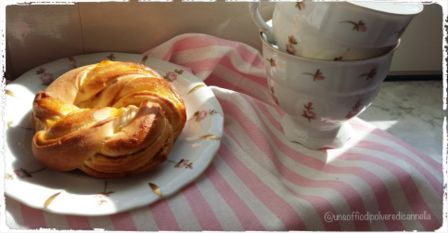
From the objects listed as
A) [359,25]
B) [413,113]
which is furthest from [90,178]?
[413,113]

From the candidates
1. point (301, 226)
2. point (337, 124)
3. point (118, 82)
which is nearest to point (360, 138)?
point (337, 124)

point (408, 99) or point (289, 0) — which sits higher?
point (289, 0)

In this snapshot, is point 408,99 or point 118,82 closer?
point 118,82

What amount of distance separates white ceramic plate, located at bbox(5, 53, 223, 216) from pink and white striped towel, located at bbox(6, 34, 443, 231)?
0.5 inches

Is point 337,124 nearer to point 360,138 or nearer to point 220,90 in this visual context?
point 360,138

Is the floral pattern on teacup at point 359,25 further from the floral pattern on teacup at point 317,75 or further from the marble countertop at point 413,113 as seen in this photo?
the marble countertop at point 413,113

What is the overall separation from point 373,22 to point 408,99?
1.02 ft

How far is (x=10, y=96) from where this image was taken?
1.83ft

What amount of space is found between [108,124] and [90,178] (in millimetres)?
60

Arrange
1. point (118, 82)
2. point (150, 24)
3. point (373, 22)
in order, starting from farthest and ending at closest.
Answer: point (150, 24) → point (118, 82) → point (373, 22)

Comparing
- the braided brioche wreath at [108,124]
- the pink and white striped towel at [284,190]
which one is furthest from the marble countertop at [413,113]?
the braided brioche wreath at [108,124]

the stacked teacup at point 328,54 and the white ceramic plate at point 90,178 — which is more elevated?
the stacked teacup at point 328,54

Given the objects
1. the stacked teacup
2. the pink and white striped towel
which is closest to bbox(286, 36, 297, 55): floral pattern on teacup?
the stacked teacup

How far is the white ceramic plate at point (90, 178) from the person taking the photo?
1.45 ft
